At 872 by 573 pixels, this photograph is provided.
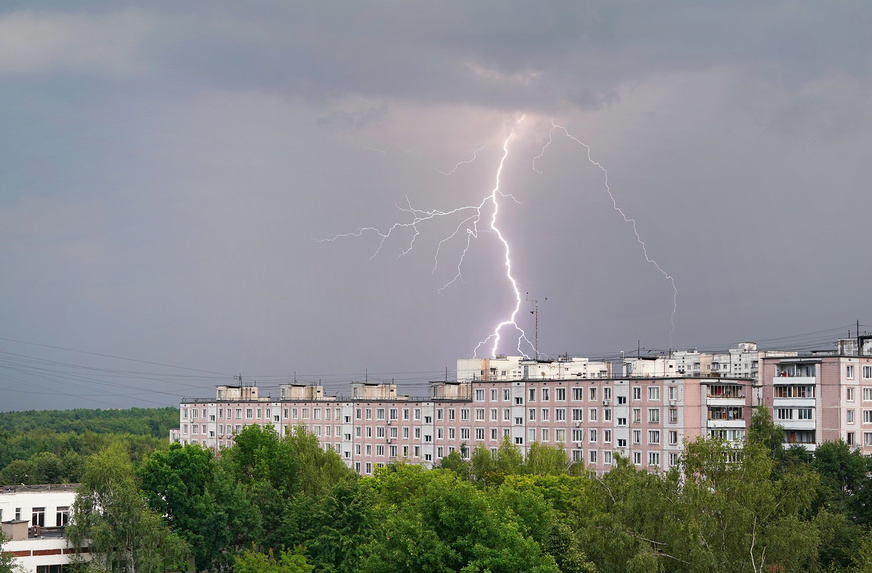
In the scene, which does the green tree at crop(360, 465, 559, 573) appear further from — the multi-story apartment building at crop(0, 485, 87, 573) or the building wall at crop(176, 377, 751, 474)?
the building wall at crop(176, 377, 751, 474)

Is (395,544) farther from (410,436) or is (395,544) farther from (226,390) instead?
(226,390)

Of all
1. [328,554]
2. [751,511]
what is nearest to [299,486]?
[328,554]

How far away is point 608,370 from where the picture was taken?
9075 centimetres

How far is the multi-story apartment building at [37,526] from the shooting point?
51750mm

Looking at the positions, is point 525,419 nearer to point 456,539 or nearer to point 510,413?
point 510,413

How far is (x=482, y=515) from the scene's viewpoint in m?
40.4

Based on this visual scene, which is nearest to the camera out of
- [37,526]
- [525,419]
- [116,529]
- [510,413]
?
[116,529]

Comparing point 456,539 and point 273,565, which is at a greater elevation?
point 456,539

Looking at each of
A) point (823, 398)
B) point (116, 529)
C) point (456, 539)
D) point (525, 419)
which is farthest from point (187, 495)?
point (823, 398)

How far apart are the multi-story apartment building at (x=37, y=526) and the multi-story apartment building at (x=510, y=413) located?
111 ft

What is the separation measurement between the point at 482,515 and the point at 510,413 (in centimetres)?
5225

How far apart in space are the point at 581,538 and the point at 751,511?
7944 mm

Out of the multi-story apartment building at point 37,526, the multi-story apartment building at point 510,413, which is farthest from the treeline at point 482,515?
the multi-story apartment building at point 510,413

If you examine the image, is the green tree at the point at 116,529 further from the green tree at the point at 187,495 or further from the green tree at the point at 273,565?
the green tree at the point at 273,565
